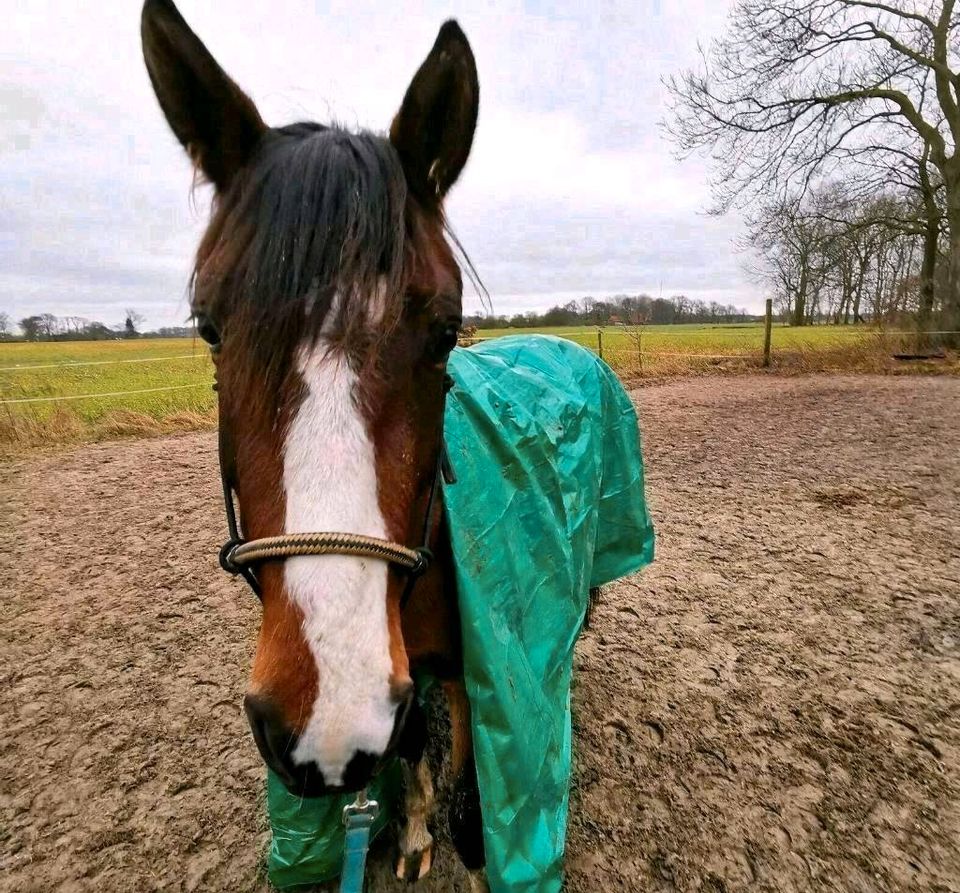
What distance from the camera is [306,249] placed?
1.08 m

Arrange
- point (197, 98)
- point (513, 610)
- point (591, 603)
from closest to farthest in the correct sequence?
point (197, 98)
point (513, 610)
point (591, 603)

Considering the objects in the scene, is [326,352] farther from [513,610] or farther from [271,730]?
[513,610]

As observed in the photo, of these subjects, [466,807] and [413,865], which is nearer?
[466,807]

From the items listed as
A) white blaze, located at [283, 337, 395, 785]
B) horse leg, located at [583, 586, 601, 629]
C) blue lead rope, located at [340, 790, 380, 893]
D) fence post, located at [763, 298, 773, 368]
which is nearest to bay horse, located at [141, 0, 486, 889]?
white blaze, located at [283, 337, 395, 785]

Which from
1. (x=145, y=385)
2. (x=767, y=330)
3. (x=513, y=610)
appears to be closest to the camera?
(x=513, y=610)

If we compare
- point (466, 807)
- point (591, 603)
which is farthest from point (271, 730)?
point (591, 603)

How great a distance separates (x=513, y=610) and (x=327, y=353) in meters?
1.04

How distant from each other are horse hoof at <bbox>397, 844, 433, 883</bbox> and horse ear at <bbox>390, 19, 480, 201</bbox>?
2.18 meters

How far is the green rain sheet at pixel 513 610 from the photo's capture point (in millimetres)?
1552

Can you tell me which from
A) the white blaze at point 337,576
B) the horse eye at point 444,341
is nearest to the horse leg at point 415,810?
the white blaze at point 337,576

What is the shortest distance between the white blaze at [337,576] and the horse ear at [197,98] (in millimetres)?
668

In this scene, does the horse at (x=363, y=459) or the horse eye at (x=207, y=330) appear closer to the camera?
the horse at (x=363, y=459)

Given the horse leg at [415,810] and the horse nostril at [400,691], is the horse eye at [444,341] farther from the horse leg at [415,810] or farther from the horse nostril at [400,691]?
the horse leg at [415,810]

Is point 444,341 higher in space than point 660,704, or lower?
higher
